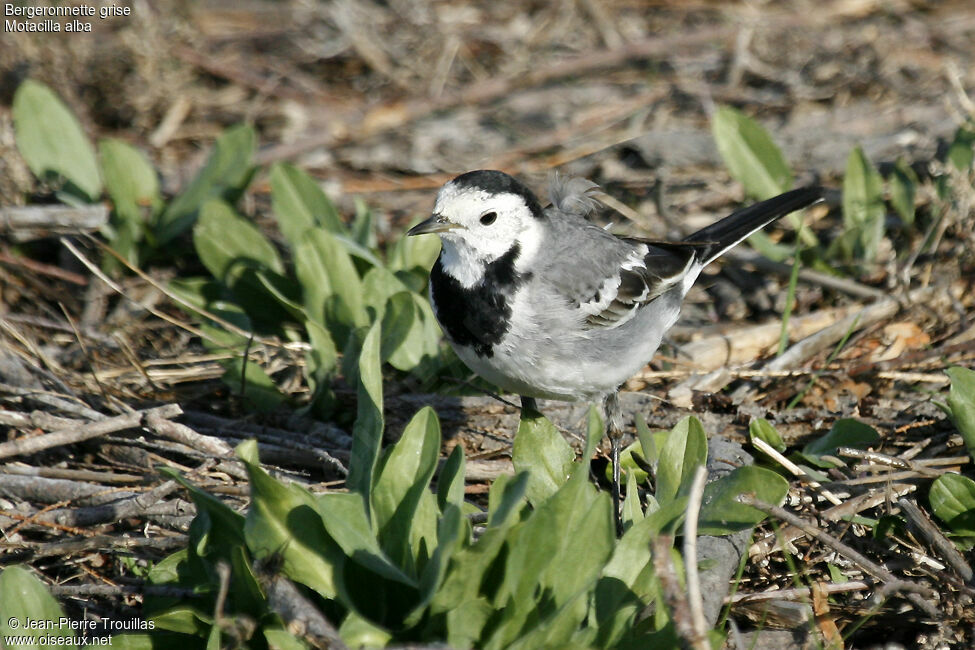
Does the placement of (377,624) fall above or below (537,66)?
below

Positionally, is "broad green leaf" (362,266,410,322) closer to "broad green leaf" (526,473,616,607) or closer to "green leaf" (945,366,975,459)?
"broad green leaf" (526,473,616,607)

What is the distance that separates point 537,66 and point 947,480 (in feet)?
17.1

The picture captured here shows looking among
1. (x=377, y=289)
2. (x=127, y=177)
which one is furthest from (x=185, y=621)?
(x=127, y=177)

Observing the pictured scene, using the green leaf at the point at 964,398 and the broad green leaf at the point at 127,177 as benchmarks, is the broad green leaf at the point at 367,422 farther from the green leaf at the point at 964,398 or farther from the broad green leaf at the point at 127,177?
the broad green leaf at the point at 127,177

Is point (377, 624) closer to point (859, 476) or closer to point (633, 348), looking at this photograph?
point (633, 348)

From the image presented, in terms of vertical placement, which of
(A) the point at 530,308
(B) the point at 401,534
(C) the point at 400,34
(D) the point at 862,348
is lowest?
(D) the point at 862,348

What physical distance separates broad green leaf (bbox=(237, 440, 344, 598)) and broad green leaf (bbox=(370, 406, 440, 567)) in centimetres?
19

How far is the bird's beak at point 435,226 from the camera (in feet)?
13.3

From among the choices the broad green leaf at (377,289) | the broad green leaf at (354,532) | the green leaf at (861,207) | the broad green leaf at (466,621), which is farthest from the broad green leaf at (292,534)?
the green leaf at (861,207)

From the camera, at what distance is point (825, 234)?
6148mm

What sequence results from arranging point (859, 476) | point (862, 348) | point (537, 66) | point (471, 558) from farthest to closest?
point (537, 66) → point (862, 348) → point (859, 476) → point (471, 558)

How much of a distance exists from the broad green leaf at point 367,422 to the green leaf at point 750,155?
317 centimetres

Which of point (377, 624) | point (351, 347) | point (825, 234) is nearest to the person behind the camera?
point (377, 624)

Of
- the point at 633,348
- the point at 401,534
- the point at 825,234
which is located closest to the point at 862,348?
the point at 825,234
